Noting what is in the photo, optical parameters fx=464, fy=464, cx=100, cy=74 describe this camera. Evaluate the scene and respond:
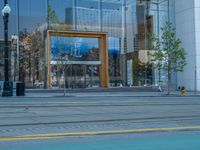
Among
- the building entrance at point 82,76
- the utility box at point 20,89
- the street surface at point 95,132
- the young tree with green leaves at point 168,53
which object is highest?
the young tree with green leaves at point 168,53

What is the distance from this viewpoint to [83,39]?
47156 mm

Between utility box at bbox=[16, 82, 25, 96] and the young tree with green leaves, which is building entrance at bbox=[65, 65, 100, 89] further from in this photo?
utility box at bbox=[16, 82, 25, 96]

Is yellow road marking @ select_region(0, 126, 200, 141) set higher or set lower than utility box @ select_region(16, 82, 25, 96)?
lower

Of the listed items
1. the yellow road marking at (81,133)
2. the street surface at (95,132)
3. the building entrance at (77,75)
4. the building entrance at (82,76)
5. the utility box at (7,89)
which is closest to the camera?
the street surface at (95,132)

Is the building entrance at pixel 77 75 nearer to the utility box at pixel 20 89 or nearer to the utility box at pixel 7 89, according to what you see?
the utility box at pixel 20 89

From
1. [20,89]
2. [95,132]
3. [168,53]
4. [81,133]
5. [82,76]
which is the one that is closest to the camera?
[81,133]

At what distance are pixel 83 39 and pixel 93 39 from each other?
1204 millimetres

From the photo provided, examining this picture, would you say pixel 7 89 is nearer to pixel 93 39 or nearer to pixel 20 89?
pixel 20 89

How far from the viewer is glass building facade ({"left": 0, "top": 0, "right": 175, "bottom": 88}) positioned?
43438 mm

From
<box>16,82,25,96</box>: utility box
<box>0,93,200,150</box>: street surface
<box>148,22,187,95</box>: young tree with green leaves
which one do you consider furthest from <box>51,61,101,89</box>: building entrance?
<box>0,93,200,150</box>: street surface

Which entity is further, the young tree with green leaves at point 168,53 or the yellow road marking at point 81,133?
the young tree with green leaves at point 168,53

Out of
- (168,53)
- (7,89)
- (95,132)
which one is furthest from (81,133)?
(168,53)

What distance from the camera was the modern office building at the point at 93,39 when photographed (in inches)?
1714

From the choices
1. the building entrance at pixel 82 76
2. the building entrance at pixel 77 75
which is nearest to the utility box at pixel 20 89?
the building entrance at pixel 77 75
